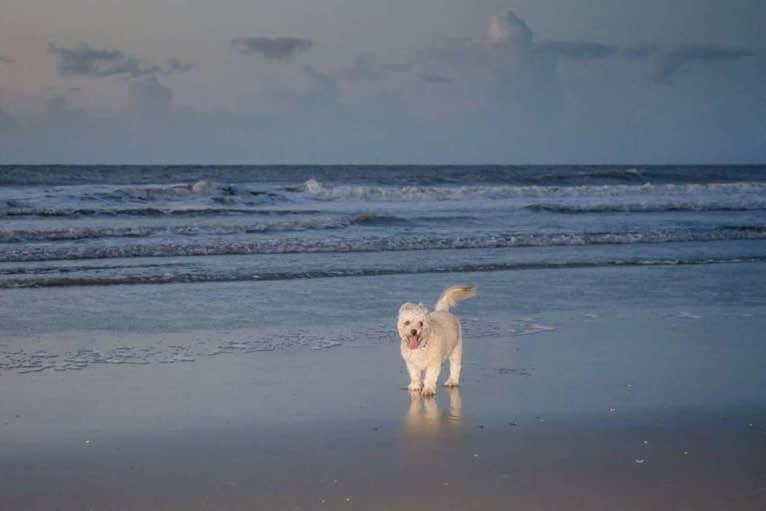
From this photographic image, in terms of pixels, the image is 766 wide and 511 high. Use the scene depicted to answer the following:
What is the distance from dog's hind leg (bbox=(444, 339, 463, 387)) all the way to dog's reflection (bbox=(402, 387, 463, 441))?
252 millimetres

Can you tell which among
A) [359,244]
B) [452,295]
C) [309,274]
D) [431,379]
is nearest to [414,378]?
[431,379]

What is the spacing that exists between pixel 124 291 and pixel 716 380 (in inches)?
262

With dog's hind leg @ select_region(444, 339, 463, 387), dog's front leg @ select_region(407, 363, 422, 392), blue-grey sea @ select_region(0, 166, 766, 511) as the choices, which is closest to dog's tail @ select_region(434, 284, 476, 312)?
dog's hind leg @ select_region(444, 339, 463, 387)

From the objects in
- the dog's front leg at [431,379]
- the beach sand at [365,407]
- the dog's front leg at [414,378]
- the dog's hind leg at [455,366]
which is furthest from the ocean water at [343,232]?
the dog's front leg at [431,379]

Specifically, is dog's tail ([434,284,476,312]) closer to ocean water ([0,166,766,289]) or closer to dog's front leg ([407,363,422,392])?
dog's front leg ([407,363,422,392])

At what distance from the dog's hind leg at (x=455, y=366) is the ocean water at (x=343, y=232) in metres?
5.59

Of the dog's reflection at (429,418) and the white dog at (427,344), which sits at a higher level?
the white dog at (427,344)

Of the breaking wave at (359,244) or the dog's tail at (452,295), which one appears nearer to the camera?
the dog's tail at (452,295)

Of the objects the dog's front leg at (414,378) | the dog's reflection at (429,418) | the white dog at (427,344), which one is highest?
the white dog at (427,344)

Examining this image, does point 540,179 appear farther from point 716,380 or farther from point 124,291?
point 716,380

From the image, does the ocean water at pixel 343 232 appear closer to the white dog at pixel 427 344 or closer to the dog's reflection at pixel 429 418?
the white dog at pixel 427 344

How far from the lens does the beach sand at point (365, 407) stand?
457 centimetres

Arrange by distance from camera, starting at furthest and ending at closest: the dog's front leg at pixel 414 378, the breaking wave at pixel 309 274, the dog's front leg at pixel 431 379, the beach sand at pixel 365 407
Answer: the breaking wave at pixel 309 274
the dog's front leg at pixel 414 378
the dog's front leg at pixel 431 379
the beach sand at pixel 365 407

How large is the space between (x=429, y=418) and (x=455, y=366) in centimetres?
96
